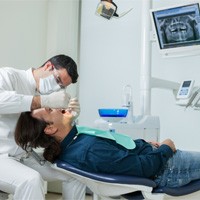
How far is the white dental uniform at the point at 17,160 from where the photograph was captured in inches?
55.9

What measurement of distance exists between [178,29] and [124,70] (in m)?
1.12

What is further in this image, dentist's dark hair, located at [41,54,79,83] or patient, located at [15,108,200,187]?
dentist's dark hair, located at [41,54,79,83]

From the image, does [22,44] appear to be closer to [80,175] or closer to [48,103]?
[48,103]

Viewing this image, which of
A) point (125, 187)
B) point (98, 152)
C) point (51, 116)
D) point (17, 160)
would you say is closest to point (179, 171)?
point (125, 187)

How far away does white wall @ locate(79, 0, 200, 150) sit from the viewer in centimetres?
296

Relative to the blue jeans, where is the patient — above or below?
above

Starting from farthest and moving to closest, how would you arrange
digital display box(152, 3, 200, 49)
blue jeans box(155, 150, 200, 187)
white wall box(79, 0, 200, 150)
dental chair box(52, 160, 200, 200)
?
white wall box(79, 0, 200, 150)
digital display box(152, 3, 200, 49)
blue jeans box(155, 150, 200, 187)
dental chair box(52, 160, 200, 200)

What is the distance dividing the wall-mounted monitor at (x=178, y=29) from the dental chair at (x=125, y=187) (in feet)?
3.69

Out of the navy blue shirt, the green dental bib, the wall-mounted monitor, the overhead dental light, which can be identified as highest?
the overhead dental light

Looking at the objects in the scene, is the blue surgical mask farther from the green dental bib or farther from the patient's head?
the green dental bib

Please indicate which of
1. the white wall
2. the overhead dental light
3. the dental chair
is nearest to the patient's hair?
the dental chair

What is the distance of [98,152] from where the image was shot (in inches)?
56.1

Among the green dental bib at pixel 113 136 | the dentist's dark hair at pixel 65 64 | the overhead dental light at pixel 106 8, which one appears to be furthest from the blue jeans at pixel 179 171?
the overhead dental light at pixel 106 8

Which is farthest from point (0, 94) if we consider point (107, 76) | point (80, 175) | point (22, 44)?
point (107, 76)
